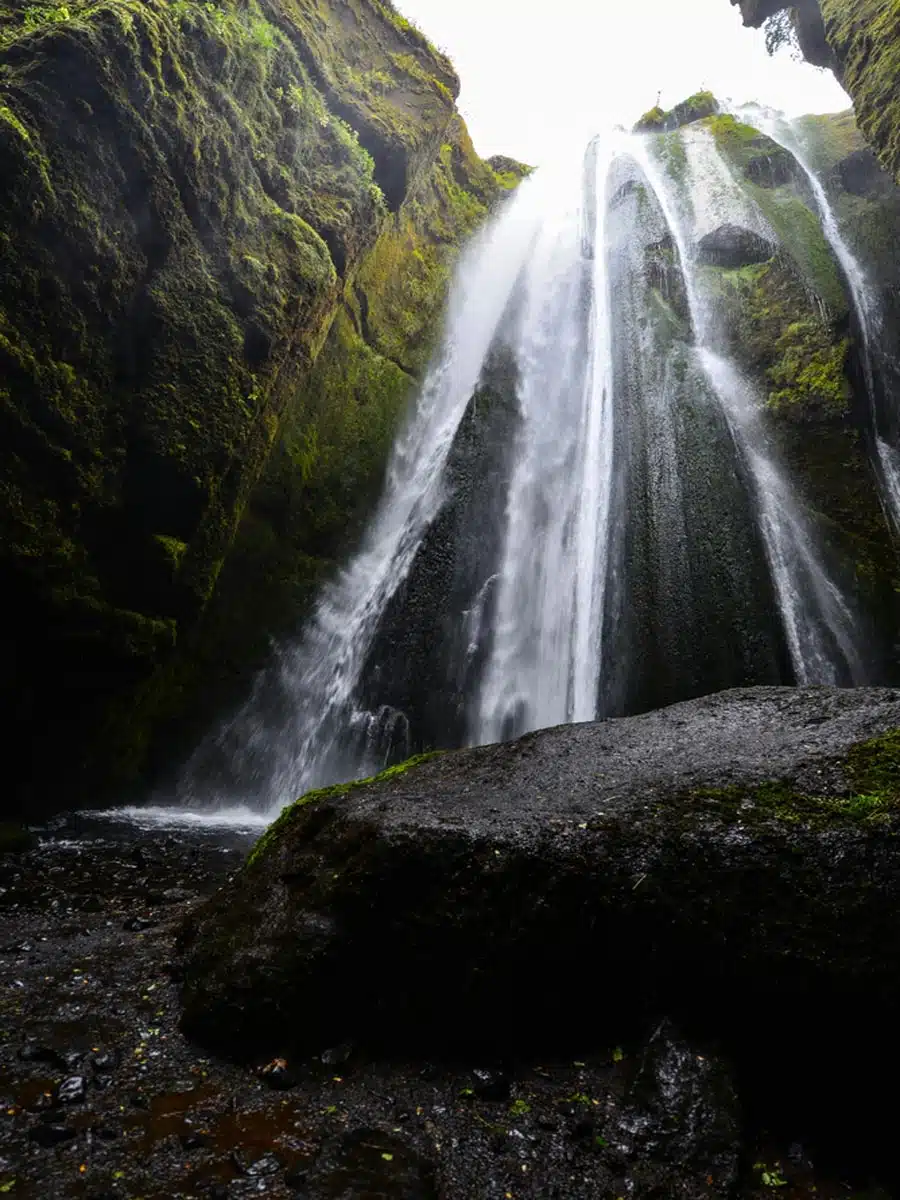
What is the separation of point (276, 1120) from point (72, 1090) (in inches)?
35.0

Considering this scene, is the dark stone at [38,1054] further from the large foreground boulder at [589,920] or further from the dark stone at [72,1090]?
the large foreground boulder at [589,920]

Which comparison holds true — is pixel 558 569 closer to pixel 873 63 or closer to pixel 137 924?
pixel 137 924

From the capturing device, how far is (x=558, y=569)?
1289 cm

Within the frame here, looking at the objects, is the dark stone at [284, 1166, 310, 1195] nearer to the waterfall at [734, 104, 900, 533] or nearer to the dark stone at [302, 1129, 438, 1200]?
the dark stone at [302, 1129, 438, 1200]

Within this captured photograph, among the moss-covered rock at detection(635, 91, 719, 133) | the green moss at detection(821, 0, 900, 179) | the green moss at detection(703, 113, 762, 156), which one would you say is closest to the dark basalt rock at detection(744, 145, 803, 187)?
the green moss at detection(703, 113, 762, 156)

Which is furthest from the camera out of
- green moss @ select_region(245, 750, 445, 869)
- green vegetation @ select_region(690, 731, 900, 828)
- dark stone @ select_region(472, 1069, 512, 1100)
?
green moss @ select_region(245, 750, 445, 869)

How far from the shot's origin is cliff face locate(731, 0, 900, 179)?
12.0 metres

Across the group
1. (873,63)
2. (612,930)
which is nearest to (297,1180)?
(612,930)

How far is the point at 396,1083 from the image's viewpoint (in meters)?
3.04

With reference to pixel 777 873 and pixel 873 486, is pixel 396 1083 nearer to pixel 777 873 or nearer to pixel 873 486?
pixel 777 873

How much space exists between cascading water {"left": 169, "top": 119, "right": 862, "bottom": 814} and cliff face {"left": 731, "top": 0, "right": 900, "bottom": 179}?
3325 millimetres

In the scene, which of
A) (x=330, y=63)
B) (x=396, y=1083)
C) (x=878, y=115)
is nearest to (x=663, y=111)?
(x=878, y=115)

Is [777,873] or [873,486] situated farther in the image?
[873,486]

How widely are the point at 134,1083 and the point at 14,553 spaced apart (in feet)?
18.4
